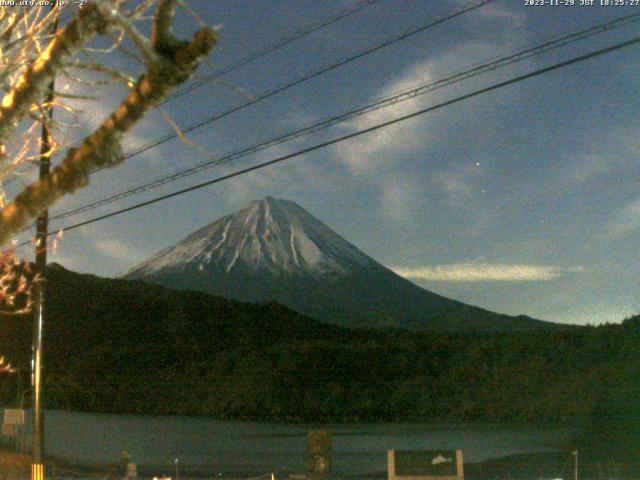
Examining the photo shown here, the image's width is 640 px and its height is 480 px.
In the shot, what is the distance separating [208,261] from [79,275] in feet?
292

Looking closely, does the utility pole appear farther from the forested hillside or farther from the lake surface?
the forested hillside

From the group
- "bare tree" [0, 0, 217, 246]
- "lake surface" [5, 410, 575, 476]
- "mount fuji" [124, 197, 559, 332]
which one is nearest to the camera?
"bare tree" [0, 0, 217, 246]

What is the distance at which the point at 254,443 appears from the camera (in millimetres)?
37750

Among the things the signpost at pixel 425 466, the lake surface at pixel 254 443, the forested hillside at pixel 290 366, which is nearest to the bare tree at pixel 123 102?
the signpost at pixel 425 466

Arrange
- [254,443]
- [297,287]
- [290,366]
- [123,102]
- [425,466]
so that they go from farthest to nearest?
[297,287], [290,366], [254,443], [425,466], [123,102]

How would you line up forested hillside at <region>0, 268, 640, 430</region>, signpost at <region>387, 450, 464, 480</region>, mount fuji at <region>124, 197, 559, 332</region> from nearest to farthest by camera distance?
signpost at <region>387, 450, 464, 480</region>, forested hillside at <region>0, 268, 640, 430</region>, mount fuji at <region>124, 197, 559, 332</region>

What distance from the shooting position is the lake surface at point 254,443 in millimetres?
27922

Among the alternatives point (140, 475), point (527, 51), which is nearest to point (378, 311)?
point (140, 475)

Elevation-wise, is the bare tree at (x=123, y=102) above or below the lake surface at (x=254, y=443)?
above

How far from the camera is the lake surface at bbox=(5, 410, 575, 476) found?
2792 centimetres

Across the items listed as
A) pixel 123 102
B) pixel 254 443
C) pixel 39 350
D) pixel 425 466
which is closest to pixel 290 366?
pixel 254 443

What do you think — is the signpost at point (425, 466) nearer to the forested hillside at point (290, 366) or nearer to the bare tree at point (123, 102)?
the bare tree at point (123, 102)

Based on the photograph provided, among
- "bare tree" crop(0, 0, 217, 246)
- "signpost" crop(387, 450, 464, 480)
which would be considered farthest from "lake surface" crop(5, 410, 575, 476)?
"bare tree" crop(0, 0, 217, 246)

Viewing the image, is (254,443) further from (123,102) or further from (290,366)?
(123,102)
